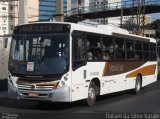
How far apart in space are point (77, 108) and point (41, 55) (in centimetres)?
215

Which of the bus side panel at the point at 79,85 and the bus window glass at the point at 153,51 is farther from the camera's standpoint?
the bus window glass at the point at 153,51

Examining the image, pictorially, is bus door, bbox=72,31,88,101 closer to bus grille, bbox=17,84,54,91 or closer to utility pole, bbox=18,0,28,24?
bus grille, bbox=17,84,54,91

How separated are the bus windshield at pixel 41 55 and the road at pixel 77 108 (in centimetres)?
125

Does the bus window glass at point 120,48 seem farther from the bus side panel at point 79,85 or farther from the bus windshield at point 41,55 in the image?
the bus windshield at point 41,55

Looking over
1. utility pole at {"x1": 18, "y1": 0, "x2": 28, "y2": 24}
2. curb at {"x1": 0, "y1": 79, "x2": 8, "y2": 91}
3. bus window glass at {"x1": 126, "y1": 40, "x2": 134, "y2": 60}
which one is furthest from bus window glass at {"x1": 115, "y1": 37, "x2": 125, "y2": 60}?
utility pole at {"x1": 18, "y1": 0, "x2": 28, "y2": 24}

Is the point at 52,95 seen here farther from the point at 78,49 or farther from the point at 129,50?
the point at 129,50

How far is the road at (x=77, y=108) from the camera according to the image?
12797 mm

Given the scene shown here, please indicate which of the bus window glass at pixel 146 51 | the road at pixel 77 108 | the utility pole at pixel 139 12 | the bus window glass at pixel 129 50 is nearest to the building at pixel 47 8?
the utility pole at pixel 139 12

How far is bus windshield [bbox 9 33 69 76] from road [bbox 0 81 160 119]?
125 centimetres

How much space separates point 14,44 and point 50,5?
92804 millimetres

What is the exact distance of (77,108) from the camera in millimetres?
14656

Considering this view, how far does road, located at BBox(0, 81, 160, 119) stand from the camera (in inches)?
504

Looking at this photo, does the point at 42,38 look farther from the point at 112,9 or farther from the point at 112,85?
the point at 112,9

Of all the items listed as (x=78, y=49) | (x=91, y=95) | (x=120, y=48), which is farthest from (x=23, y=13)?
(x=78, y=49)
